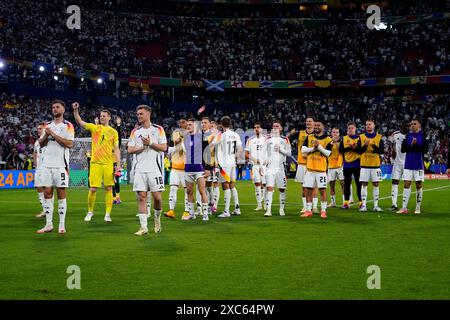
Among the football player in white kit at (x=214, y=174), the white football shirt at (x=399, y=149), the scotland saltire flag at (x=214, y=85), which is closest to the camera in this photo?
the football player in white kit at (x=214, y=174)

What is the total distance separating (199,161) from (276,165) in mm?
2697

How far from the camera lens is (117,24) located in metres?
56.1

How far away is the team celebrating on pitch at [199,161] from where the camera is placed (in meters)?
11.8

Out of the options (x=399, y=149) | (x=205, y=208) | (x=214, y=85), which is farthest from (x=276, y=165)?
(x=214, y=85)

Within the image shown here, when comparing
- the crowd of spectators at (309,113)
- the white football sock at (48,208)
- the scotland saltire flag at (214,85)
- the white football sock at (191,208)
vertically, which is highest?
the scotland saltire flag at (214,85)

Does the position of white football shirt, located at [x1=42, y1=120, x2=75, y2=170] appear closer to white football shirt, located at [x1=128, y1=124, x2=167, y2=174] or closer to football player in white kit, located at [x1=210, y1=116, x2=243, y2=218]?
white football shirt, located at [x1=128, y1=124, x2=167, y2=174]

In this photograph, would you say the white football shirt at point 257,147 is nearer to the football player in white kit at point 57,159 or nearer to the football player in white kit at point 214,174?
the football player in white kit at point 214,174

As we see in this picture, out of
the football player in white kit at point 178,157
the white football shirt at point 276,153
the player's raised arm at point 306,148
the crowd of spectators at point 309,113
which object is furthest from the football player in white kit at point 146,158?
the crowd of spectators at point 309,113

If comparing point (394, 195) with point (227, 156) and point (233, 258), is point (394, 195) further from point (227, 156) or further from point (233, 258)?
point (233, 258)

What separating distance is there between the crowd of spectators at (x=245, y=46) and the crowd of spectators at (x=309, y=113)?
2.70 metres

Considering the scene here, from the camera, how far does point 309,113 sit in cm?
5388

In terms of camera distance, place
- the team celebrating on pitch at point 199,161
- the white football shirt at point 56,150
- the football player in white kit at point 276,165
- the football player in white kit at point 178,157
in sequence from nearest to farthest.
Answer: the team celebrating on pitch at point 199,161
the white football shirt at point 56,150
the football player in white kit at point 178,157
the football player in white kit at point 276,165
